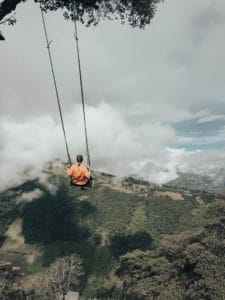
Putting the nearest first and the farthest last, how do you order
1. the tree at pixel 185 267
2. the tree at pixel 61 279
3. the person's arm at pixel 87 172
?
the person's arm at pixel 87 172 < the tree at pixel 185 267 < the tree at pixel 61 279

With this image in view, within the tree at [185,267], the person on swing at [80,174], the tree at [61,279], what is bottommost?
the person on swing at [80,174]

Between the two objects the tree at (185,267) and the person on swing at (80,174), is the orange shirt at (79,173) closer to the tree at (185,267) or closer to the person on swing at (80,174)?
the person on swing at (80,174)

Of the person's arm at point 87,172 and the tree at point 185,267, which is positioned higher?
the tree at point 185,267

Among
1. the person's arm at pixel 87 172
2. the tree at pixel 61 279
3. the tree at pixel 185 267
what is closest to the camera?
the person's arm at pixel 87 172

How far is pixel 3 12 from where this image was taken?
14.1m

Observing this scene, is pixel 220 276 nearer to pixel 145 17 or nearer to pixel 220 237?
pixel 220 237

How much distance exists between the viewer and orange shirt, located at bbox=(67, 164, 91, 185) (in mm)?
18422

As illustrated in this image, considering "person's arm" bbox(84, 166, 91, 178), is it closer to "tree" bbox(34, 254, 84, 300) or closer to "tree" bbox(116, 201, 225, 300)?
"tree" bbox(116, 201, 225, 300)

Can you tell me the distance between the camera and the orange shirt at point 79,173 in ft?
60.4

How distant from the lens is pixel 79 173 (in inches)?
728

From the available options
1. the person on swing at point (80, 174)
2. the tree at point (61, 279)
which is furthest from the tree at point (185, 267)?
the person on swing at point (80, 174)

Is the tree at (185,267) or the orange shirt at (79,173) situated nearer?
the orange shirt at (79,173)

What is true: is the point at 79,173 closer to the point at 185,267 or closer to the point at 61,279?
the point at 185,267

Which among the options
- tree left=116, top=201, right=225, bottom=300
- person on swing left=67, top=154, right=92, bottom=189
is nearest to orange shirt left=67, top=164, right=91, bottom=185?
person on swing left=67, top=154, right=92, bottom=189
